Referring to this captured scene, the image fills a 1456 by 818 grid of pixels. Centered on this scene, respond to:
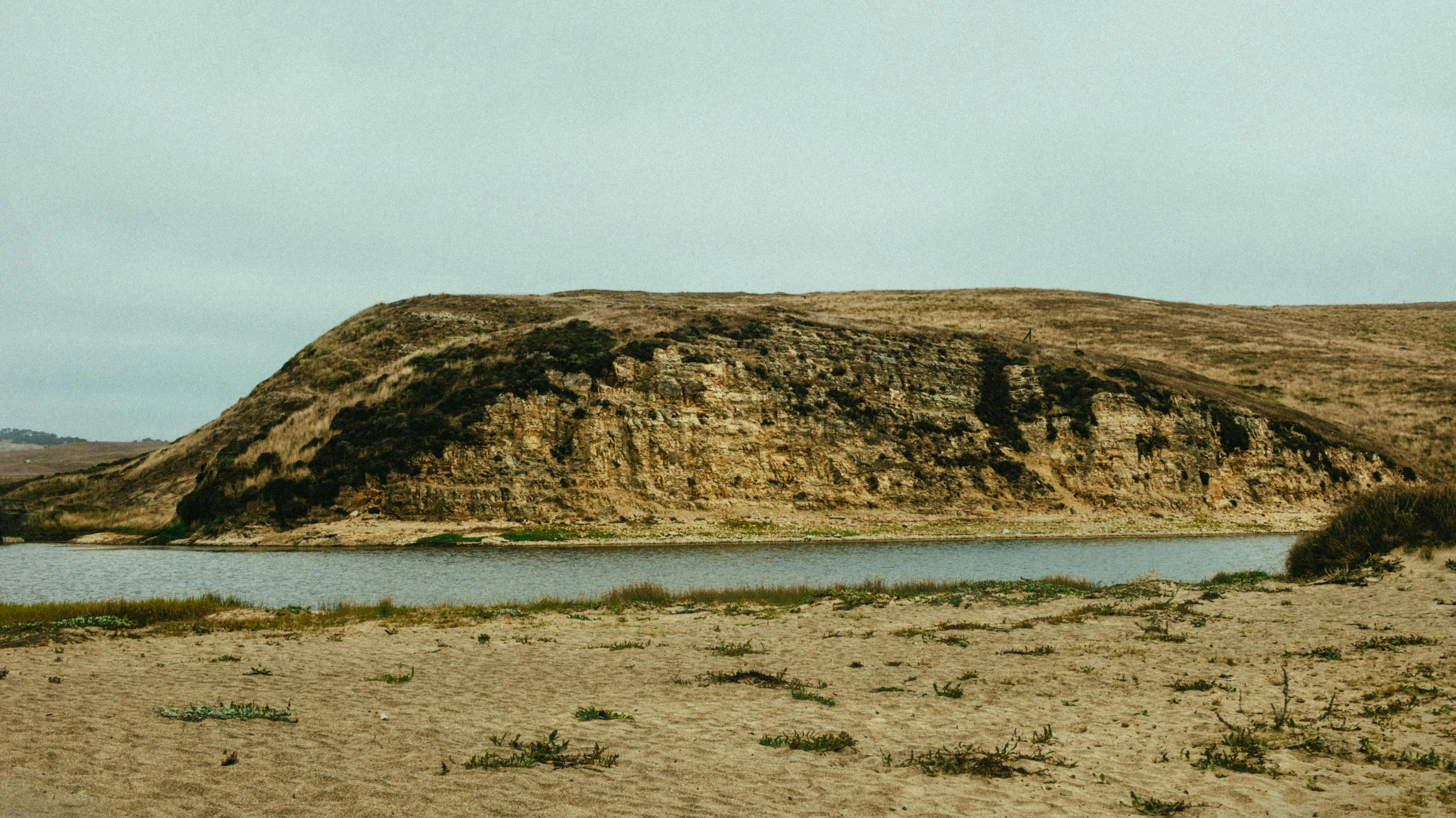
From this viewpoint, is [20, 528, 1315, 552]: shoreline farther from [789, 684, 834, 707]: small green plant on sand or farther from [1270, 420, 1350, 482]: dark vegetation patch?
[789, 684, 834, 707]: small green plant on sand

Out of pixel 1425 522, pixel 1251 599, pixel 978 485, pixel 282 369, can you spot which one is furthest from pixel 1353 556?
pixel 282 369

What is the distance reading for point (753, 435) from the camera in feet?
185

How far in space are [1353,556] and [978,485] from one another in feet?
113

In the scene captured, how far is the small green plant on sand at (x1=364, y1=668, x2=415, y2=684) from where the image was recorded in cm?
1326

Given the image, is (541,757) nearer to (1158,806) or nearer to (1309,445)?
(1158,806)

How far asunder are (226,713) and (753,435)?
153ft

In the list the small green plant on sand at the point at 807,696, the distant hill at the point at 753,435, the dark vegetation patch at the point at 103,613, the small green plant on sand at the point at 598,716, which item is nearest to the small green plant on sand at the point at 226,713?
the small green plant on sand at the point at 598,716

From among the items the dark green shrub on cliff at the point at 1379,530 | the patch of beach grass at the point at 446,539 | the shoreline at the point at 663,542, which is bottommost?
the shoreline at the point at 663,542

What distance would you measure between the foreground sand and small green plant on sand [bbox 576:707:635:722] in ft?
0.86

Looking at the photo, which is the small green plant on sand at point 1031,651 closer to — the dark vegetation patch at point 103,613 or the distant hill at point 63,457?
the dark vegetation patch at point 103,613

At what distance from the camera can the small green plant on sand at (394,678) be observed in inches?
522

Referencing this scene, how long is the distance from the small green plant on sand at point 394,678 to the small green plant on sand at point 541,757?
406 centimetres

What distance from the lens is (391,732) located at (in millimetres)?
10219

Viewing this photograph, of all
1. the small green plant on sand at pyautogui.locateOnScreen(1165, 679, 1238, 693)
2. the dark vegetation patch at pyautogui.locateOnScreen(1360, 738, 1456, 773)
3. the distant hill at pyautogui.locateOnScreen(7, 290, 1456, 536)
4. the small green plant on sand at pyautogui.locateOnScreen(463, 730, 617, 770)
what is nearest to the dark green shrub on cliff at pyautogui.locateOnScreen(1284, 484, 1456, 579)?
the small green plant on sand at pyautogui.locateOnScreen(1165, 679, 1238, 693)
